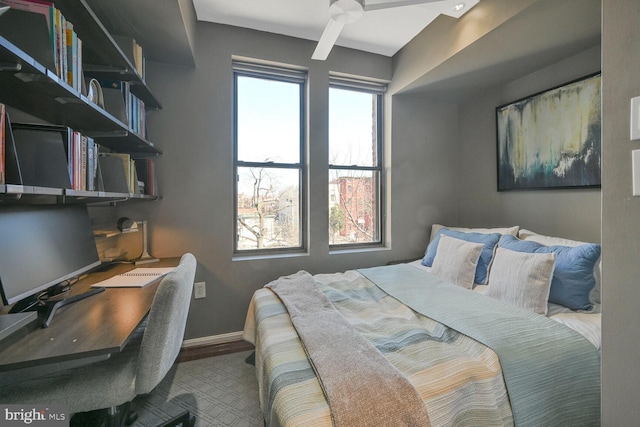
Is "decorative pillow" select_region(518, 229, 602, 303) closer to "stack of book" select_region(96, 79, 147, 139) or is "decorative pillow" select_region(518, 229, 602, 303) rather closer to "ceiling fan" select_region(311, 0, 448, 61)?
"ceiling fan" select_region(311, 0, 448, 61)

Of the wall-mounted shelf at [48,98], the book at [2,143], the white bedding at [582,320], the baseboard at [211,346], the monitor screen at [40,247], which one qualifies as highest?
the wall-mounted shelf at [48,98]

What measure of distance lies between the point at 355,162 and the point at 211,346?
231 cm

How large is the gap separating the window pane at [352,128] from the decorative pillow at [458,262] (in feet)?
4.34

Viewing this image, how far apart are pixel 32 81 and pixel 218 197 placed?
146cm

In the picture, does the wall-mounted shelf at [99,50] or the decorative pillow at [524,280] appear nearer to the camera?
the wall-mounted shelf at [99,50]

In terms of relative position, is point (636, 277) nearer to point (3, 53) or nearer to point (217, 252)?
point (3, 53)

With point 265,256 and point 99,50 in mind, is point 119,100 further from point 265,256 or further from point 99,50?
point 265,256

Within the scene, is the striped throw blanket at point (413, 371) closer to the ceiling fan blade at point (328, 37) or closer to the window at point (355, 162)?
the window at point (355, 162)

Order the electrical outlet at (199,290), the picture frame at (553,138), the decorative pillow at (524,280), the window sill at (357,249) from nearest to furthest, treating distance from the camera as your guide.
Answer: the decorative pillow at (524,280)
the picture frame at (553,138)
the electrical outlet at (199,290)
the window sill at (357,249)

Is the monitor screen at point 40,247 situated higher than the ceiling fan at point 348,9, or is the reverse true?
the ceiling fan at point 348,9

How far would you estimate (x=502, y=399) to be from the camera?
3.51ft

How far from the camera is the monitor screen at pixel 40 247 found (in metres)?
1.00

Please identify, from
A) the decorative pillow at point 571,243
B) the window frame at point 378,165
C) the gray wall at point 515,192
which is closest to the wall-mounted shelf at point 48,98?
the window frame at point 378,165

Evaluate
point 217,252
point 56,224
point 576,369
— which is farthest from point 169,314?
point 576,369
